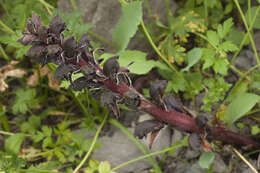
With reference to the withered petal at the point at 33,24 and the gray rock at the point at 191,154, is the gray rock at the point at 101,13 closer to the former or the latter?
the gray rock at the point at 191,154

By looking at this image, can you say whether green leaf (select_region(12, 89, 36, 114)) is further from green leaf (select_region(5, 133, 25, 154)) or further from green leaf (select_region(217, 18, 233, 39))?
green leaf (select_region(217, 18, 233, 39))

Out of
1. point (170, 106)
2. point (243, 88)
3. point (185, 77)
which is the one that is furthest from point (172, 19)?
point (170, 106)

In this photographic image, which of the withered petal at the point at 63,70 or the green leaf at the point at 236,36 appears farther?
the green leaf at the point at 236,36

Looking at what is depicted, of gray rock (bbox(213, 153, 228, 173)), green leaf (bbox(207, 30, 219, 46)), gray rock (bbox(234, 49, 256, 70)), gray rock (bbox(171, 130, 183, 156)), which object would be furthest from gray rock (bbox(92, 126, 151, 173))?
gray rock (bbox(234, 49, 256, 70))

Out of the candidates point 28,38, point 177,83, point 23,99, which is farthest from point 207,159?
point 23,99

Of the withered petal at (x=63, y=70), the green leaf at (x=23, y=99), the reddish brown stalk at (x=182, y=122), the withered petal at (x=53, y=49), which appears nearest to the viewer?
the withered petal at (x=53, y=49)

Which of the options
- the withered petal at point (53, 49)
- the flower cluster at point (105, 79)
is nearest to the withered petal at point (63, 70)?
the flower cluster at point (105, 79)
